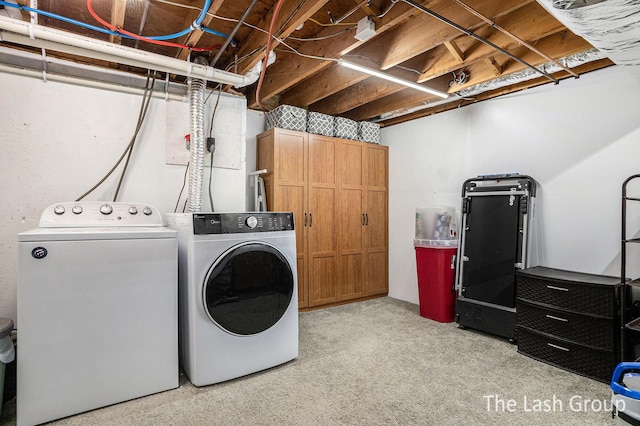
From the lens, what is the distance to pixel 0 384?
1.84m

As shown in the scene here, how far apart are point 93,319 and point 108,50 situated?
177cm

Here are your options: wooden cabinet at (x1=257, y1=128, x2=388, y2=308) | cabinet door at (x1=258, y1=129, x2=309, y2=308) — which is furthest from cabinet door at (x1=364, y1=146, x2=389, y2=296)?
cabinet door at (x1=258, y1=129, x2=309, y2=308)

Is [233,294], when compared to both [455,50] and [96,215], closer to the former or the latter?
[96,215]

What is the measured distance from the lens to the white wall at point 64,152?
2.37 meters

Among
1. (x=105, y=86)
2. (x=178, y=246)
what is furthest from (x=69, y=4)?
(x=178, y=246)

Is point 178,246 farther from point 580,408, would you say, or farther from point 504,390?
point 580,408

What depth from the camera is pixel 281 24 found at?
2262 millimetres

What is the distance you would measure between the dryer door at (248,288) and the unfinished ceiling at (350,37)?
58.5 inches

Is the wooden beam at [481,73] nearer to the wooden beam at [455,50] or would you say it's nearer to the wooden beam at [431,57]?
the wooden beam at [431,57]

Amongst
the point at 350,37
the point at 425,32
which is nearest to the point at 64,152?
the point at 350,37

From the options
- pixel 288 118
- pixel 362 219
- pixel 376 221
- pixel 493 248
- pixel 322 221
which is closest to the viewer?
pixel 493 248

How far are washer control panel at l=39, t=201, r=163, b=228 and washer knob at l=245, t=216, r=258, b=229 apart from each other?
2.44 feet

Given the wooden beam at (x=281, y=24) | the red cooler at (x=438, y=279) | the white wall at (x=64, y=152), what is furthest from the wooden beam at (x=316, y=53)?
the red cooler at (x=438, y=279)

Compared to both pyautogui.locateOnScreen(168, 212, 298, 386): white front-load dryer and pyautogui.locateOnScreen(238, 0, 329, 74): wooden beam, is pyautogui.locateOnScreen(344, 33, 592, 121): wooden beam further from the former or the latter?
pyautogui.locateOnScreen(168, 212, 298, 386): white front-load dryer
